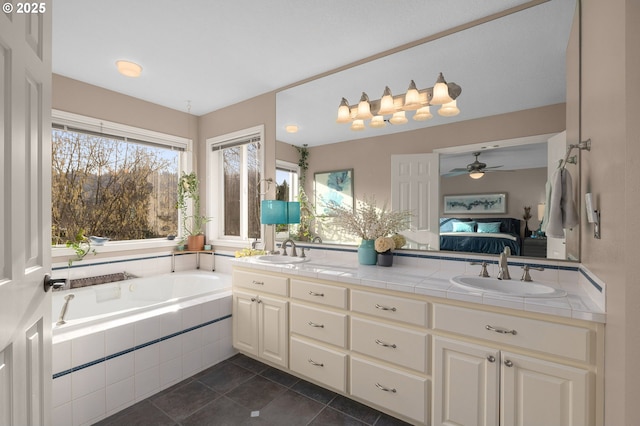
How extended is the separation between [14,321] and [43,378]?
0.35 meters

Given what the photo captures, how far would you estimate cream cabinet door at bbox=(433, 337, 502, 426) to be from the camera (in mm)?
1432

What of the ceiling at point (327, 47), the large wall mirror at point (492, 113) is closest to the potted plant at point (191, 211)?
the ceiling at point (327, 47)

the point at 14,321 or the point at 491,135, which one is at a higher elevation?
the point at 491,135

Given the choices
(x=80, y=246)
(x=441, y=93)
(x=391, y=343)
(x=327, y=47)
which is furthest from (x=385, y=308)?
(x=80, y=246)

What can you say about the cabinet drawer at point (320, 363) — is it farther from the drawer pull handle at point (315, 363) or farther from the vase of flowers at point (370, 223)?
the vase of flowers at point (370, 223)

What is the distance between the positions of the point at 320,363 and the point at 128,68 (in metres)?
2.77

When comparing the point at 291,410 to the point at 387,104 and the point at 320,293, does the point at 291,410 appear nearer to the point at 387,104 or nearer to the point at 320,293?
the point at 320,293

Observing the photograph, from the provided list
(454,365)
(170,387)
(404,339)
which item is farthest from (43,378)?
(454,365)

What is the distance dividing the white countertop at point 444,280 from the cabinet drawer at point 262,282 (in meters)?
0.07

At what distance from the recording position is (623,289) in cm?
98

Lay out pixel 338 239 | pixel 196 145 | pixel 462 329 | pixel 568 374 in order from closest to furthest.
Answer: pixel 568 374 < pixel 462 329 < pixel 338 239 < pixel 196 145

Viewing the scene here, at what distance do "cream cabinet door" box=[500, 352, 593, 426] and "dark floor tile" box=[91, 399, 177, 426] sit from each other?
185cm

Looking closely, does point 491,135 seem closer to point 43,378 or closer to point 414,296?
point 414,296

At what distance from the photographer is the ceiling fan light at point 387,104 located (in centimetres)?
225
